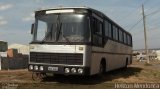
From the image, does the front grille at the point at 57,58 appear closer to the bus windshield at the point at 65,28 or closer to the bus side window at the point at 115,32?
the bus windshield at the point at 65,28

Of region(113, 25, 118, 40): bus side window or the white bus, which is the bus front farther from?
region(113, 25, 118, 40): bus side window

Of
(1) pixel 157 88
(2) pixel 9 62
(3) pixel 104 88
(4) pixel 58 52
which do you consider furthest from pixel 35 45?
(2) pixel 9 62

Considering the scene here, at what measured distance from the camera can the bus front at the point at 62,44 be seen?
15820mm

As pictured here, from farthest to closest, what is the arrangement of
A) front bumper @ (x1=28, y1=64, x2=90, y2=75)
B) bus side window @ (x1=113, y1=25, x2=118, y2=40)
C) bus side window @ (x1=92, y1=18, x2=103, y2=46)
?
bus side window @ (x1=113, y1=25, x2=118, y2=40)
bus side window @ (x1=92, y1=18, x2=103, y2=46)
front bumper @ (x1=28, y1=64, x2=90, y2=75)

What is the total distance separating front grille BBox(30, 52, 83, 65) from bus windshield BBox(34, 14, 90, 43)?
0.61 metres

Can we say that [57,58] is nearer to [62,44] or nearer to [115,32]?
[62,44]

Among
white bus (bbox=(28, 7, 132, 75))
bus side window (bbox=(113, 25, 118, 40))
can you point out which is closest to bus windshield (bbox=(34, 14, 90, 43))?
white bus (bbox=(28, 7, 132, 75))

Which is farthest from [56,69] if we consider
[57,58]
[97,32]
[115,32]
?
[115,32]

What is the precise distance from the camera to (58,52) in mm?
16125

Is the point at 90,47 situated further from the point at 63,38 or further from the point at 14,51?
the point at 14,51

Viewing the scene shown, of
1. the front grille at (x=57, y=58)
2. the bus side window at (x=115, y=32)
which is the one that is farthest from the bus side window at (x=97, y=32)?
the bus side window at (x=115, y=32)

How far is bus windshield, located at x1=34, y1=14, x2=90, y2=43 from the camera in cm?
1598

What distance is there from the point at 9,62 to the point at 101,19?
87.7 ft

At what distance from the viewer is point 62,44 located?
16.0m
